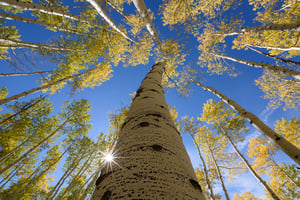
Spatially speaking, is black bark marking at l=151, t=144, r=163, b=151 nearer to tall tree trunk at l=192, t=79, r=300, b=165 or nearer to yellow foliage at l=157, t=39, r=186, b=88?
tall tree trunk at l=192, t=79, r=300, b=165

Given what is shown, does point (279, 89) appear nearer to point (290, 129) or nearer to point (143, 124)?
point (290, 129)

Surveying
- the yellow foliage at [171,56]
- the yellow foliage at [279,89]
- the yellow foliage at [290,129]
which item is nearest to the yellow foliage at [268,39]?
the yellow foliage at [279,89]

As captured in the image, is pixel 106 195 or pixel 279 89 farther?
pixel 279 89

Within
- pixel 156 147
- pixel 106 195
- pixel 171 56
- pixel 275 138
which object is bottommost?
pixel 106 195

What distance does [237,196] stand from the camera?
10367 millimetres

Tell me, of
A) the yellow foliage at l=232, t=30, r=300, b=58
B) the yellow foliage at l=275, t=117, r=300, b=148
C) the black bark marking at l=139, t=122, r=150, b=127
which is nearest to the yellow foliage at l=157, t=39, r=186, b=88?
the yellow foliage at l=232, t=30, r=300, b=58

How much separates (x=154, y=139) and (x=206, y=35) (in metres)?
9.21

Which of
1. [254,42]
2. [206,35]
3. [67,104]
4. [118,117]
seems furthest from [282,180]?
[67,104]

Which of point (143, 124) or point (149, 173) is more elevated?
point (143, 124)

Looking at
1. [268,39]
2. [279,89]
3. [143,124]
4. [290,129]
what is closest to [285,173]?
[290,129]

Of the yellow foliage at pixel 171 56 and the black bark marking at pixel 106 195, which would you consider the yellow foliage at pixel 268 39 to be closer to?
the yellow foliage at pixel 171 56

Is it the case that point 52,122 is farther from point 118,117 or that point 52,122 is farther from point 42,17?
point 42,17

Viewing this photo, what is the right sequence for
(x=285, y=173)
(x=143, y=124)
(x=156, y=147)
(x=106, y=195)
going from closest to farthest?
(x=106, y=195) → (x=156, y=147) → (x=143, y=124) → (x=285, y=173)

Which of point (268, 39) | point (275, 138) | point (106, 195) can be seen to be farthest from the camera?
point (268, 39)
